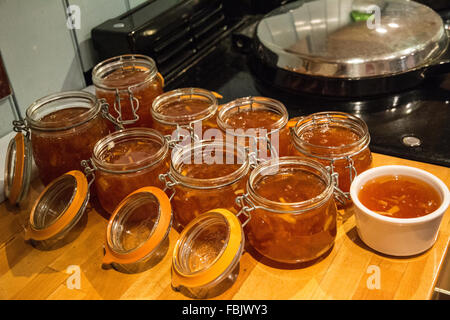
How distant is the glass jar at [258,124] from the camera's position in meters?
0.87

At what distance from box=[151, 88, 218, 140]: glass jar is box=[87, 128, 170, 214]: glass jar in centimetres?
4

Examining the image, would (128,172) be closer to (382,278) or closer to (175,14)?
(382,278)

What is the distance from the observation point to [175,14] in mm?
1285

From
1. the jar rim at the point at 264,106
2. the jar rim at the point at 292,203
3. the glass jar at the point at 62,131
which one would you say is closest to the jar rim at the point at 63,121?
the glass jar at the point at 62,131

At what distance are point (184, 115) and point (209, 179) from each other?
0.21 m

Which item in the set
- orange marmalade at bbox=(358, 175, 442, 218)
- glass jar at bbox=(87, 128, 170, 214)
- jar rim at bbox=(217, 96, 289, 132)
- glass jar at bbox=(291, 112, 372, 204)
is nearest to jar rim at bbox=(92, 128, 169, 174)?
glass jar at bbox=(87, 128, 170, 214)

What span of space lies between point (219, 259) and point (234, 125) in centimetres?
31

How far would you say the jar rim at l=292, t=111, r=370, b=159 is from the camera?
0.82 m

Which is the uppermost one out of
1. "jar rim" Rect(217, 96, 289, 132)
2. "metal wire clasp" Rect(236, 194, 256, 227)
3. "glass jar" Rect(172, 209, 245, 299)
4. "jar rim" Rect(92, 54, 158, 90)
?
"jar rim" Rect(92, 54, 158, 90)

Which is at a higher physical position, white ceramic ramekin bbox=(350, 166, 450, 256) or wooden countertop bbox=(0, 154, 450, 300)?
white ceramic ramekin bbox=(350, 166, 450, 256)

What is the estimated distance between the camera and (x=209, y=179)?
770mm

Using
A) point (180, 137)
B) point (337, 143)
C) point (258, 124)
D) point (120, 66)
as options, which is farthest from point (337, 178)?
point (120, 66)

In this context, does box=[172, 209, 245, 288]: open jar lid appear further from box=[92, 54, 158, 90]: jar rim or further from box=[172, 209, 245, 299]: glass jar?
box=[92, 54, 158, 90]: jar rim

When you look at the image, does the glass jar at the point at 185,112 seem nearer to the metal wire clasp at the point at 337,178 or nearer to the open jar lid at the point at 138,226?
the open jar lid at the point at 138,226
